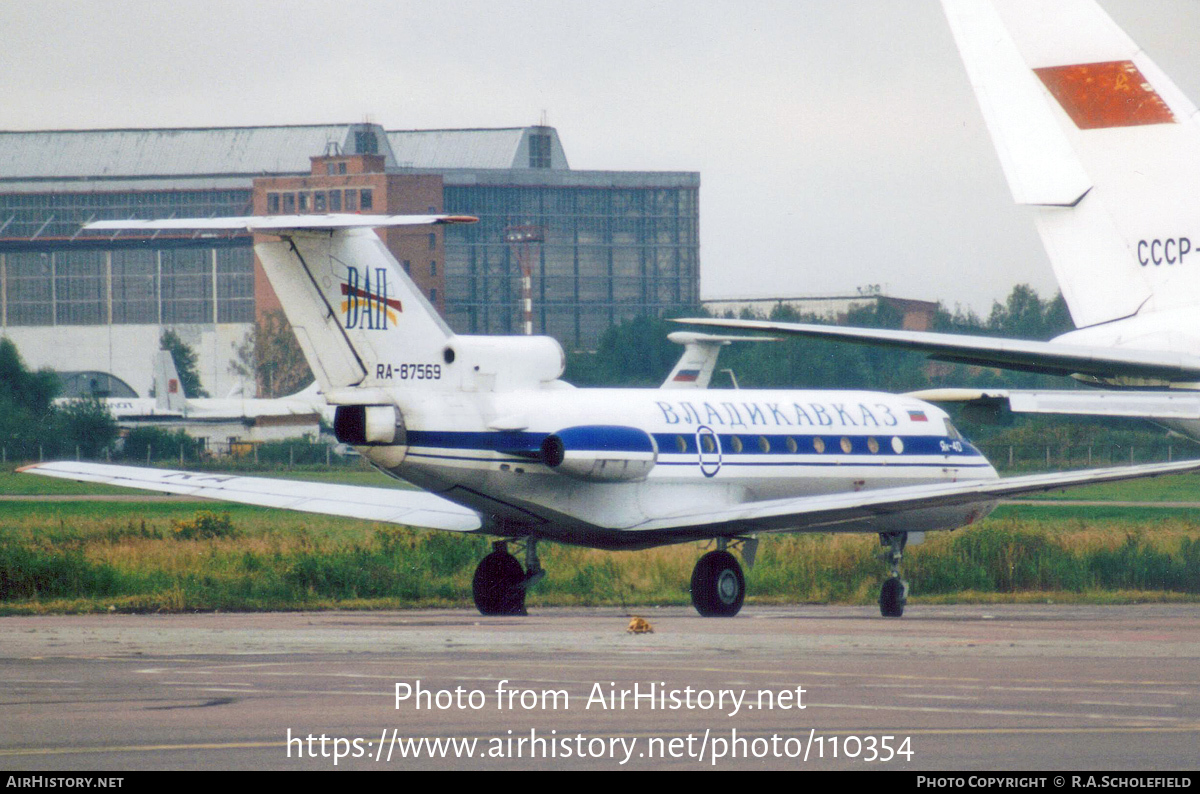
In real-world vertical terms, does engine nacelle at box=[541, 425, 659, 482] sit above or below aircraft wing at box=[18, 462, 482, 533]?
above

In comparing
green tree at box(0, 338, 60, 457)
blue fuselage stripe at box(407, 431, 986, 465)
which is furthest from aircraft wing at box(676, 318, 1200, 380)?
green tree at box(0, 338, 60, 457)

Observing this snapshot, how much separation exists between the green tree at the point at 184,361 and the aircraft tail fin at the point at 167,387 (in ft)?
69.1

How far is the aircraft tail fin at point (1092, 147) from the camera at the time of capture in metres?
15.0

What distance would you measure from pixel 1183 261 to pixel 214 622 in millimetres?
13103

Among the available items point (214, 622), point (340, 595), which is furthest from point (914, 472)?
point (214, 622)

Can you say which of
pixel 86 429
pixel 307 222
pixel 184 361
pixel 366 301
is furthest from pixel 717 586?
pixel 184 361

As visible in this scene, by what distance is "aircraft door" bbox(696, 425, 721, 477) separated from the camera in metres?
25.4

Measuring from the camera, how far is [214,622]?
2238 cm

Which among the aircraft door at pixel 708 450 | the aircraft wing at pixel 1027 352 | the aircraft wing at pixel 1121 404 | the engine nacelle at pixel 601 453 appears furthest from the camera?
the aircraft door at pixel 708 450

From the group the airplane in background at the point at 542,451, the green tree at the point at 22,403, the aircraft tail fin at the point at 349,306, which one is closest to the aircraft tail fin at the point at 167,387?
the green tree at the point at 22,403

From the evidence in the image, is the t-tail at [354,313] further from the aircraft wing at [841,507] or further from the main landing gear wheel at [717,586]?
the main landing gear wheel at [717,586]

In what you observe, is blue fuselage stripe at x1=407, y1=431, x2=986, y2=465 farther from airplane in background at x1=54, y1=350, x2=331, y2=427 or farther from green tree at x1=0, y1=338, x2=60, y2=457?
airplane in background at x1=54, y1=350, x2=331, y2=427

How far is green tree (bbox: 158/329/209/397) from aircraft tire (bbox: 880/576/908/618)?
317ft
